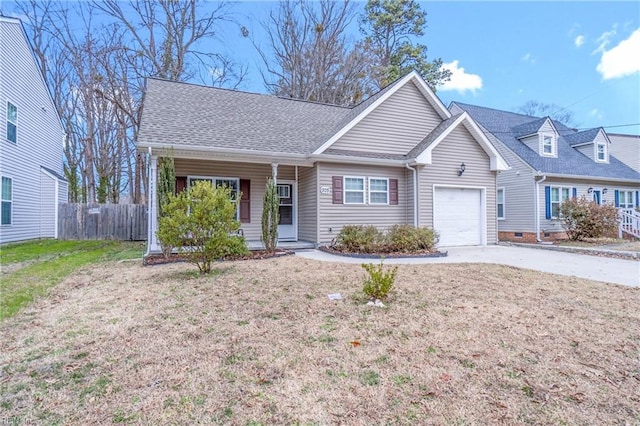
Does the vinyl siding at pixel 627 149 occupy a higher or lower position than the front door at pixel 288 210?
higher

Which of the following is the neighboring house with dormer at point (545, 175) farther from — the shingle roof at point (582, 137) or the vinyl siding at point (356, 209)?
the vinyl siding at point (356, 209)

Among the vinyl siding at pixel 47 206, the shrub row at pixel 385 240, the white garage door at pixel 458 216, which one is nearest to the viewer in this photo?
the shrub row at pixel 385 240

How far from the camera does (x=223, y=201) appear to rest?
6.61m

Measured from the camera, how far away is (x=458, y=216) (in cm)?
1255

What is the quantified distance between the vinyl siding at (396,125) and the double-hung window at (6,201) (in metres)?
11.4

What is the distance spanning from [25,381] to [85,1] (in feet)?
71.2

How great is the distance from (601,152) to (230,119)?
63.3ft

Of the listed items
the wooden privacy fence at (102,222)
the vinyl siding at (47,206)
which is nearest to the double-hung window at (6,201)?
the vinyl siding at (47,206)

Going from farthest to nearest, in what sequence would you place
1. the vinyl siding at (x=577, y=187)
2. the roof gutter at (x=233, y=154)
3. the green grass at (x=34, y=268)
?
the vinyl siding at (x=577, y=187)
the roof gutter at (x=233, y=154)
the green grass at (x=34, y=268)

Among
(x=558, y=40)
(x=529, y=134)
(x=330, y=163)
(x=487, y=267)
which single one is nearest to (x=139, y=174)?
(x=330, y=163)

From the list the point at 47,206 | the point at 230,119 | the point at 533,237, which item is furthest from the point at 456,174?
the point at 47,206

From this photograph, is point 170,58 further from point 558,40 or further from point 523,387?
point 523,387

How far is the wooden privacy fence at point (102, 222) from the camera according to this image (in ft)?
48.5

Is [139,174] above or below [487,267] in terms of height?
above
